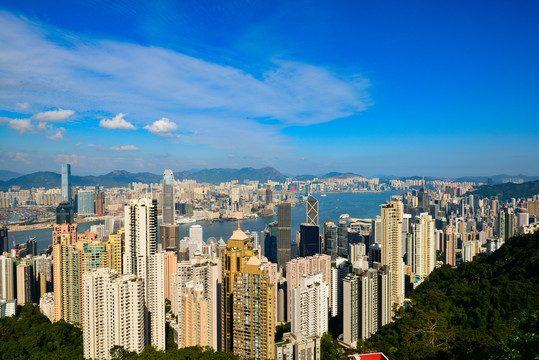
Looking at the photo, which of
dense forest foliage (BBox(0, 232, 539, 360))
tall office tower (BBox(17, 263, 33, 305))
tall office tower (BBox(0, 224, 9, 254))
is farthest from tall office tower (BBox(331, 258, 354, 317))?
tall office tower (BBox(0, 224, 9, 254))

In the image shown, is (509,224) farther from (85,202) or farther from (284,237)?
(85,202)

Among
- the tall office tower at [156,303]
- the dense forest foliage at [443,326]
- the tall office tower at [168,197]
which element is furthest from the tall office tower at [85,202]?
the tall office tower at [156,303]

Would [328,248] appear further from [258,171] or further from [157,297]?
[258,171]

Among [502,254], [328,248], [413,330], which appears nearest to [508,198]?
[328,248]

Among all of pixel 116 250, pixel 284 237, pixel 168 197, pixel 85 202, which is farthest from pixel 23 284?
pixel 168 197

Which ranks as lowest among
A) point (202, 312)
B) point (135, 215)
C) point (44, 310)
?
point (44, 310)

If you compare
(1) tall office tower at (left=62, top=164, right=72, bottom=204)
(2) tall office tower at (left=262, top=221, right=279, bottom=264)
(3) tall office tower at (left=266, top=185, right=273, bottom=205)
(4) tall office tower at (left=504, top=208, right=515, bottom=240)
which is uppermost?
(1) tall office tower at (left=62, top=164, right=72, bottom=204)

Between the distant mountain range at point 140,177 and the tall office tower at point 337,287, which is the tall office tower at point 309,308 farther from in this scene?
the distant mountain range at point 140,177

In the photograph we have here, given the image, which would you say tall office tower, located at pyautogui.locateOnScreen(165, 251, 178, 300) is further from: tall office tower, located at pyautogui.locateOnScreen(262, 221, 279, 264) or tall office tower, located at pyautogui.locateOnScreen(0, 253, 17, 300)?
tall office tower, located at pyautogui.locateOnScreen(262, 221, 279, 264)
